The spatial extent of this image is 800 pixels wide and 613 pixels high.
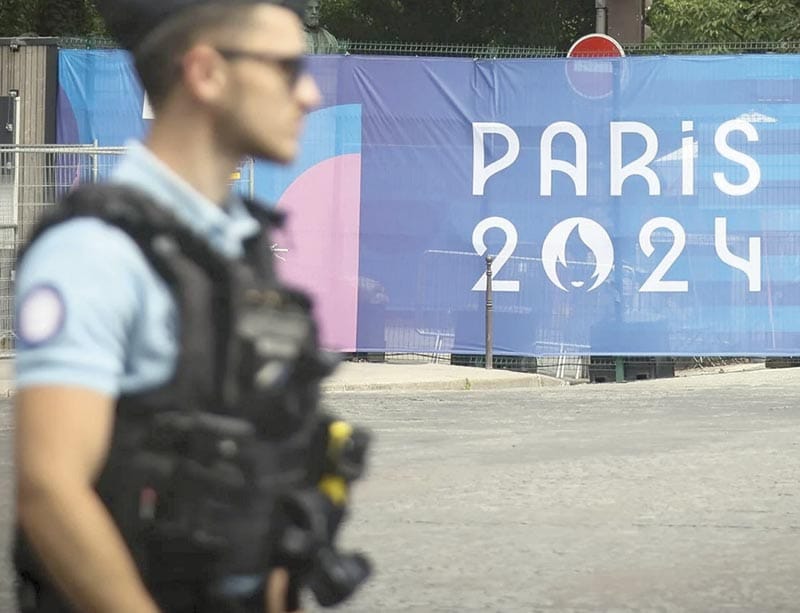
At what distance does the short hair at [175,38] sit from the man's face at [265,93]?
0.02 m

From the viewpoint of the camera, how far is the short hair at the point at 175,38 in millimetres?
2104

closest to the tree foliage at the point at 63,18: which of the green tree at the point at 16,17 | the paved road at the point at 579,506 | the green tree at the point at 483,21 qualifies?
the green tree at the point at 16,17

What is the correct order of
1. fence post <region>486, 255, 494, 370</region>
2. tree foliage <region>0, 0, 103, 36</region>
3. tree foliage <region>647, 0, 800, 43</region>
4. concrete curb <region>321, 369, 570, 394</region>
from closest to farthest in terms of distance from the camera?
concrete curb <region>321, 369, 570, 394</region> < fence post <region>486, 255, 494, 370</region> < tree foliage <region>647, 0, 800, 43</region> < tree foliage <region>0, 0, 103, 36</region>

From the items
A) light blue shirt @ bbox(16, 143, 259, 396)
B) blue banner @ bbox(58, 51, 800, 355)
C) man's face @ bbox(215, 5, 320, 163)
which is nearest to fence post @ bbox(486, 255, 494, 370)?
blue banner @ bbox(58, 51, 800, 355)

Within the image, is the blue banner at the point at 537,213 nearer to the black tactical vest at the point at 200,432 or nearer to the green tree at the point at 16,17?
the black tactical vest at the point at 200,432

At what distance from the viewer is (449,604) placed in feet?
22.0

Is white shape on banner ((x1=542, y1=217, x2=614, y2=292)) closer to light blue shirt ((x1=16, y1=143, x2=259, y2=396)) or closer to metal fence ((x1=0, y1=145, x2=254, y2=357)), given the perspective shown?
metal fence ((x1=0, y1=145, x2=254, y2=357))

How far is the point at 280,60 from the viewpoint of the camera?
2145 millimetres

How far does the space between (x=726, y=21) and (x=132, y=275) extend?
33.0 meters

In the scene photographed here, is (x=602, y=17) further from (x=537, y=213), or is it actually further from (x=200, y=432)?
(x=200, y=432)

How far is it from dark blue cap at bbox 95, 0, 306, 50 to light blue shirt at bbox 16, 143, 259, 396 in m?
0.22

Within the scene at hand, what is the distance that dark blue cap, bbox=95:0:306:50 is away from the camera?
6.95ft

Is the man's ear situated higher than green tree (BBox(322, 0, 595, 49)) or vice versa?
green tree (BBox(322, 0, 595, 49))

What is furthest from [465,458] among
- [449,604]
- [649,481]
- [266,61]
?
[266,61]
